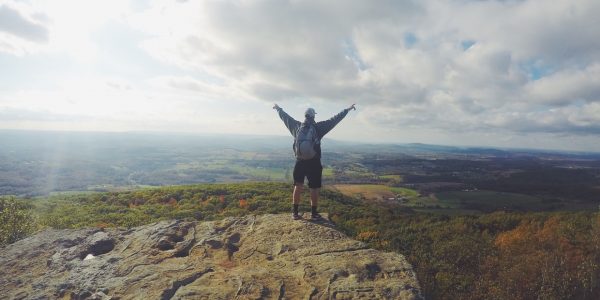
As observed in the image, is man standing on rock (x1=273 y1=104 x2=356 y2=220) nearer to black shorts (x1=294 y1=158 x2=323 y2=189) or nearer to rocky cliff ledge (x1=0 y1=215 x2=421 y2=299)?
black shorts (x1=294 y1=158 x2=323 y2=189)

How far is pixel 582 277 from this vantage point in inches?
289

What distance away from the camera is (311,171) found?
30.6ft

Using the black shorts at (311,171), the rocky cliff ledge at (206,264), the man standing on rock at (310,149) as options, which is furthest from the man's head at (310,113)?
the rocky cliff ledge at (206,264)

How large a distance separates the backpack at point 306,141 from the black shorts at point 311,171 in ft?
0.66

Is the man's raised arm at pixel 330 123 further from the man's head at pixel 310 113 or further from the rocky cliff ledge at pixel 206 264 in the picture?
the rocky cliff ledge at pixel 206 264

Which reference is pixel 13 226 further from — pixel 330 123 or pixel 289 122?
pixel 330 123

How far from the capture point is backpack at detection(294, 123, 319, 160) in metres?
9.12

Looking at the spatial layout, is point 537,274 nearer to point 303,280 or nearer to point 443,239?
point 443,239

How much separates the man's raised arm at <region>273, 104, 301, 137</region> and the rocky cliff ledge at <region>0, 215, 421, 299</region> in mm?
2632

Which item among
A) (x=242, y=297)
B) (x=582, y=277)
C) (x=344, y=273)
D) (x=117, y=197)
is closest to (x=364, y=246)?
(x=344, y=273)

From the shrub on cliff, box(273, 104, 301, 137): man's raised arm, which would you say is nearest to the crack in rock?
box(273, 104, 301, 137): man's raised arm

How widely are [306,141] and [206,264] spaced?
399cm

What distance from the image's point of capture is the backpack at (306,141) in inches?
359

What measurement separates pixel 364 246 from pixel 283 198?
14.3m
